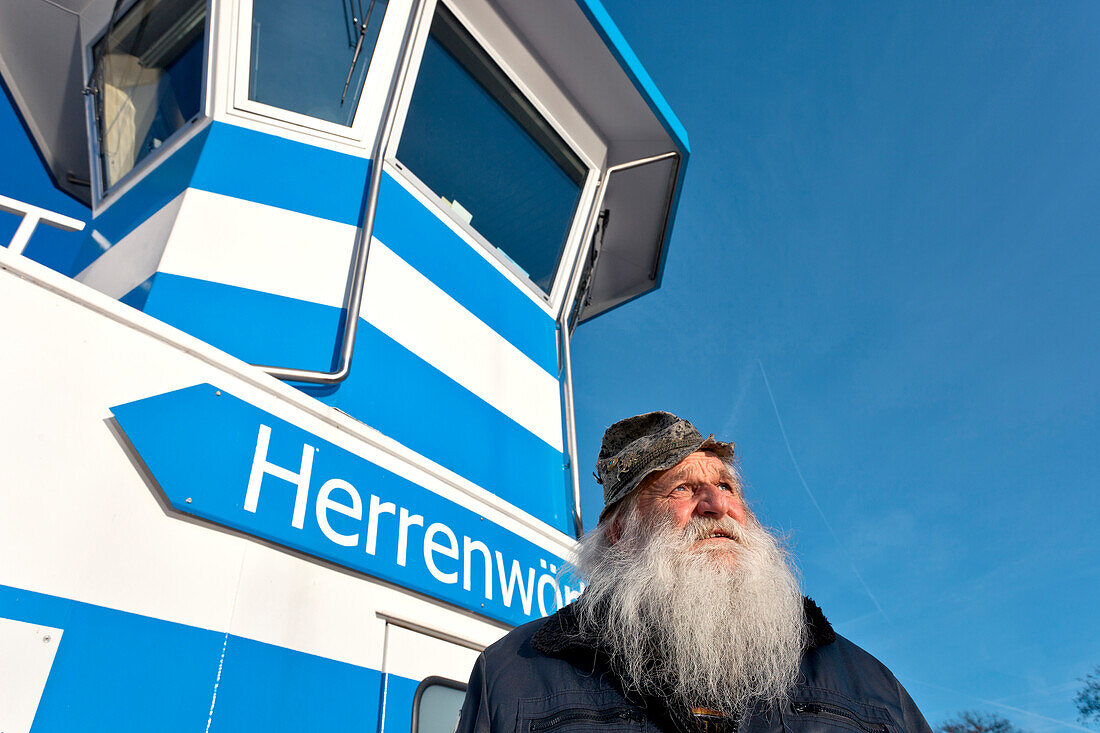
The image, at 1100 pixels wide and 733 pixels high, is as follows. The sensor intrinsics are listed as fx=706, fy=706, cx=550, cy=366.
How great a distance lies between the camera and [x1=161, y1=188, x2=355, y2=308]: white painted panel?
137 inches

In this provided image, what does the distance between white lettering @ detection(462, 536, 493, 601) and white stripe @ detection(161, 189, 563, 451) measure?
4.05 ft

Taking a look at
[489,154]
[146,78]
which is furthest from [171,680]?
[146,78]

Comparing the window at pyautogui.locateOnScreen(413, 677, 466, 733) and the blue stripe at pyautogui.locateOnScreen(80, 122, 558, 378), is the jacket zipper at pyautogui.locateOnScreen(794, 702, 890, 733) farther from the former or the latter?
the blue stripe at pyautogui.locateOnScreen(80, 122, 558, 378)

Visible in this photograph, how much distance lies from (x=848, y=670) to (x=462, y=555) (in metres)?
1.66

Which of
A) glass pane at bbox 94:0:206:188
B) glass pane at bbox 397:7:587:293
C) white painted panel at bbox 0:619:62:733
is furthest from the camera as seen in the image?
glass pane at bbox 397:7:587:293

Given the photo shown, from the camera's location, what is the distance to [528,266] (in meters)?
5.39

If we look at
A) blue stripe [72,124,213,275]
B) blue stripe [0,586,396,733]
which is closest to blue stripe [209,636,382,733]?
blue stripe [0,586,396,733]

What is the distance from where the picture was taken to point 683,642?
67.4 inches

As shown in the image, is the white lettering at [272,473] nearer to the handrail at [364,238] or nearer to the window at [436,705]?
the handrail at [364,238]

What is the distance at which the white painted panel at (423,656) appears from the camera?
254 centimetres

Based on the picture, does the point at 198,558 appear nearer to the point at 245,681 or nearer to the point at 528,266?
the point at 245,681

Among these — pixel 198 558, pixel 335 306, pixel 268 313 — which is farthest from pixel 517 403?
pixel 198 558

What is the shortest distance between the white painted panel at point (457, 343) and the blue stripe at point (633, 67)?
103 inches

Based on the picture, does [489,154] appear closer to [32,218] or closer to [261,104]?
[261,104]
